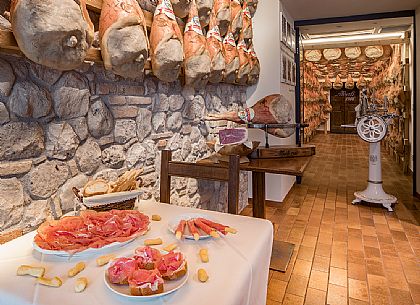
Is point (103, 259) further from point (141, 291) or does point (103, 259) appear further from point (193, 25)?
point (193, 25)

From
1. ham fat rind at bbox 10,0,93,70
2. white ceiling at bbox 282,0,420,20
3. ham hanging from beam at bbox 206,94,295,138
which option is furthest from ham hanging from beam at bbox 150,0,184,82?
white ceiling at bbox 282,0,420,20

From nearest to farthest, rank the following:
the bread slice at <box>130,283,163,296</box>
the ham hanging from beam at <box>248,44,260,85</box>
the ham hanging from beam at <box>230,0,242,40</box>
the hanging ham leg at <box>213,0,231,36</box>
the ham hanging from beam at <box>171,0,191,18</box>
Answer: the bread slice at <box>130,283,163,296</box> → the ham hanging from beam at <box>171,0,191,18</box> → the hanging ham leg at <box>213,0,231,36</box> → the ham hanging from beam at <box>230,0,242,40</box> → the ham hanging from beam at <box>248,44,260,85</box>

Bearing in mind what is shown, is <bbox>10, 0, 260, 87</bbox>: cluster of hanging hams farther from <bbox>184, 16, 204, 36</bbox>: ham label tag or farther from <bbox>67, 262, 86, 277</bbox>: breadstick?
<bbox>67, 262, 86, 277</bbox>: breadstick

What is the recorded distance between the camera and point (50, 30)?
3.59 feet

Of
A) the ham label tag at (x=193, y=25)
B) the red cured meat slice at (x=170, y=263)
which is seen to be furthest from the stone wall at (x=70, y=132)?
the red cured meat slice at (x=170, y=263)

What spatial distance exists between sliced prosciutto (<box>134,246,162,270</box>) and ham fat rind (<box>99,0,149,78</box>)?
883mm

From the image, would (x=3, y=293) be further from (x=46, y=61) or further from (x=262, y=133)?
(x=262, y=133)

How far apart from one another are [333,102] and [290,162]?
12900 mm

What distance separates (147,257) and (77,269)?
19cm

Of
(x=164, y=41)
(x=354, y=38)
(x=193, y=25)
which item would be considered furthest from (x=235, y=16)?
(x=354, y=38)

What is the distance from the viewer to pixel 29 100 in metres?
1.26

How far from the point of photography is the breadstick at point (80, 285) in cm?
80

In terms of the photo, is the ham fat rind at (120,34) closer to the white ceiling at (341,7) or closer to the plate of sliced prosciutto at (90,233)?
the plate of sliced prosciutto at (90,233)

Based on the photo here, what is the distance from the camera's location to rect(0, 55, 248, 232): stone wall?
122 centimetres
